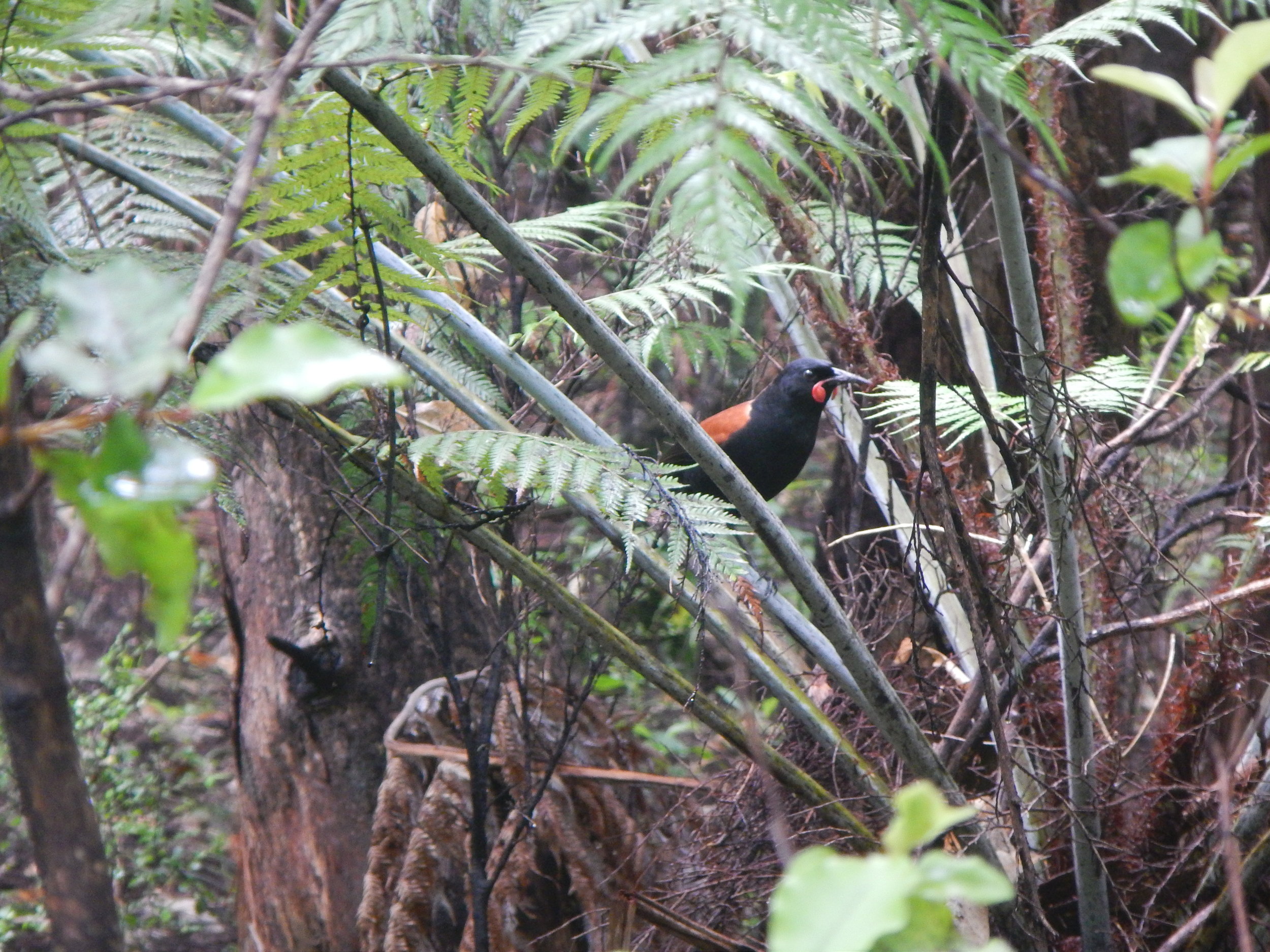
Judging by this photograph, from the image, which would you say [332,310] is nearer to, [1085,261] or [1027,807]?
[1027,807]

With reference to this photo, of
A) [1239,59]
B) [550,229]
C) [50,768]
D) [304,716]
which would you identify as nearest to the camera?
[1239,59]

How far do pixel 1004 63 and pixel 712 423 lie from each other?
2.05 meters

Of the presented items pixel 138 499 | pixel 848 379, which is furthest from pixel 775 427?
pixel 138 499

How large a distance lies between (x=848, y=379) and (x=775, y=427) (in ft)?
Result: 2.34

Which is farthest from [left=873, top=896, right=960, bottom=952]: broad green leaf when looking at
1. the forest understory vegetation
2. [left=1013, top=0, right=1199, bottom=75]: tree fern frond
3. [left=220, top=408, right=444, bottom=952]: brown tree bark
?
[left=220, top=408, right=444, bottom=952]: brown tree bark

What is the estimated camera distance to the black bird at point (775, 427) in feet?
9.78

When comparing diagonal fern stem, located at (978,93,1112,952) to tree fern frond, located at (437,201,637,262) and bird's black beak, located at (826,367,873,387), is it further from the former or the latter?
tree fern frond, located at (437,201,637,262)

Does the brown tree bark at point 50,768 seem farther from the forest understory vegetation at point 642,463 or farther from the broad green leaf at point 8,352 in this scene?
the broad green leaf at point 8,352

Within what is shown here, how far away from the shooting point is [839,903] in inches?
18.6

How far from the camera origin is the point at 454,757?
2141 millimetres

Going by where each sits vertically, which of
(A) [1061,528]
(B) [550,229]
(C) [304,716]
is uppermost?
(B) [550,229]

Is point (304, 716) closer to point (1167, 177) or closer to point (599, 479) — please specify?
point (599, 479)

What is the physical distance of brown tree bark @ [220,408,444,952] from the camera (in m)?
2.69

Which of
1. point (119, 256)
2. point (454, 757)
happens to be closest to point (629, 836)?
point (454, 757)
